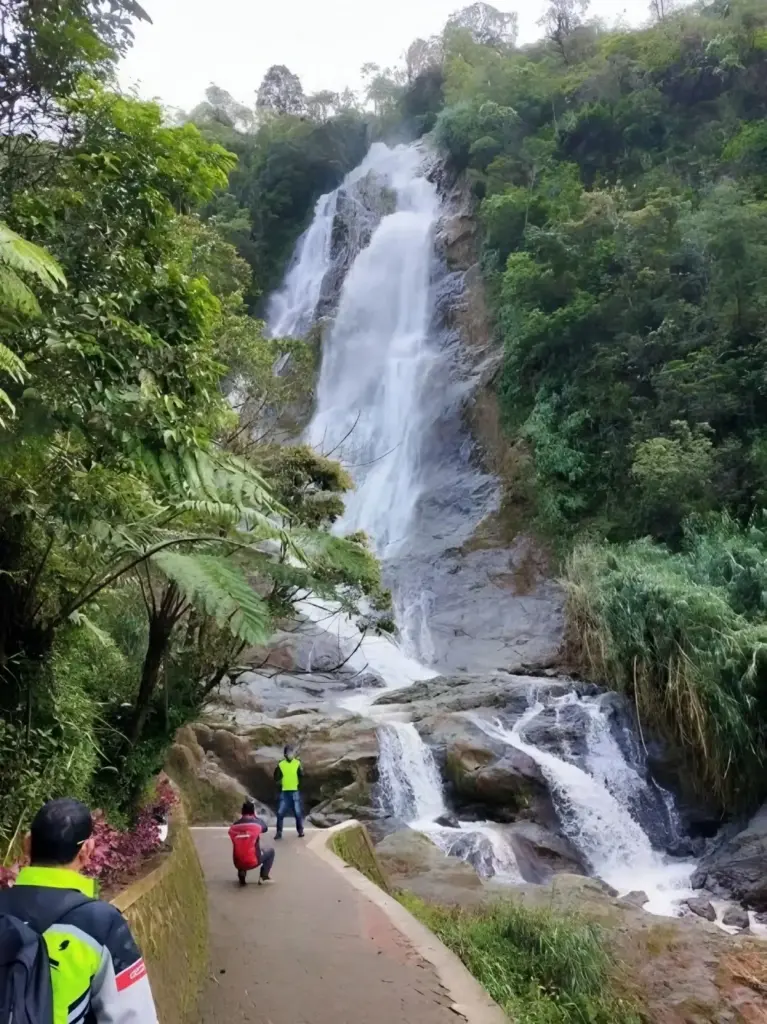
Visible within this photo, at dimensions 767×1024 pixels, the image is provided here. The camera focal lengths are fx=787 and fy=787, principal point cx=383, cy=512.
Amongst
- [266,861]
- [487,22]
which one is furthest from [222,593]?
[487,22]

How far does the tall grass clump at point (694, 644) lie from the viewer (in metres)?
11.1

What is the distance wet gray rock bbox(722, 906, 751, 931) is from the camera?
28.3 feet

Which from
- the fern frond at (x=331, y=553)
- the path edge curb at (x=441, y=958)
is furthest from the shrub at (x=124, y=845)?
the fern frond at (x=331, y=553)

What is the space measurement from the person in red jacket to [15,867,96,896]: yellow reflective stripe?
4.90 meters

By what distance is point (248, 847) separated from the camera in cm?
649

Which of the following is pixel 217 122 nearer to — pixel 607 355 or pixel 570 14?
pixel 570 14

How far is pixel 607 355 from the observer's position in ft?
66.8

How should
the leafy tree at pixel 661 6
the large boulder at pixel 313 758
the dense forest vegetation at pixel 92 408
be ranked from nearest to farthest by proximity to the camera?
the dense forest vegetation at pixel 92 408 → the large boulder at pixel 313 758 → the leafy tree at pixel 661 6

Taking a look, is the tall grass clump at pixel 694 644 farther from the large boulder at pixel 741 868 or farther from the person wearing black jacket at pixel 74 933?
the person wearing black jacket at pixel 74 933

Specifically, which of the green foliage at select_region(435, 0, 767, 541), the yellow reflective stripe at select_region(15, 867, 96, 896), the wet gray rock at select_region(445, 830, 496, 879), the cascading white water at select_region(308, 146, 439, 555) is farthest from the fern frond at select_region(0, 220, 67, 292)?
the cascading white water at select_region(308, 146, 439, 555)

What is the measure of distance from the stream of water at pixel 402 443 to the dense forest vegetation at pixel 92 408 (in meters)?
4.74

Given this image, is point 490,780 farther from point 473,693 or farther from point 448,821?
point 473,693

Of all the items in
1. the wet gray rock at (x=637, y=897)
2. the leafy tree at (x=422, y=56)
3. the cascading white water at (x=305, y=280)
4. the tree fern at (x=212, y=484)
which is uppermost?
the leafy tree at (x=422, y=56)

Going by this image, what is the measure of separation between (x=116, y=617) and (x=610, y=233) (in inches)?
688
